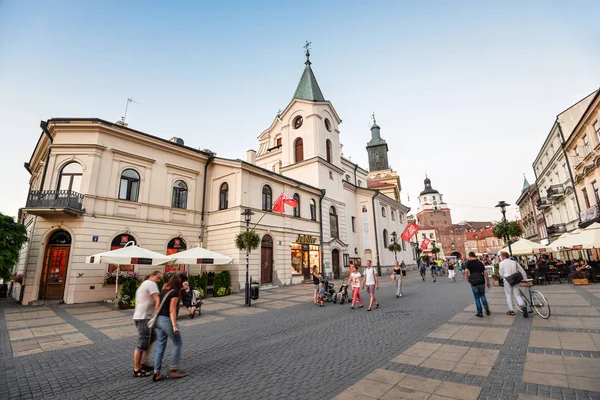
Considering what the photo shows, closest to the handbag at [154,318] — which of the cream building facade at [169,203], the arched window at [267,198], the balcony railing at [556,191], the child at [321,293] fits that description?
the child at [321,293]

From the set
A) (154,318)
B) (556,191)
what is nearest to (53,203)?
(154,318)

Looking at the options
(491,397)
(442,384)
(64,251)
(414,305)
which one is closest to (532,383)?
(491,397)

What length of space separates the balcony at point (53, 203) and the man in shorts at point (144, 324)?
501 inches

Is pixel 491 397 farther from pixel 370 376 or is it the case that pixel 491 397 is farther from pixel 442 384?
pixel 370 376

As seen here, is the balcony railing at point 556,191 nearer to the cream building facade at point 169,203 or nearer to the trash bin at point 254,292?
the cream building facade at point 169,203

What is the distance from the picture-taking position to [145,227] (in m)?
17.2

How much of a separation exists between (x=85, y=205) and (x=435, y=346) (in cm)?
1737

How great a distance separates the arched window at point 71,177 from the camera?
50.9 ft

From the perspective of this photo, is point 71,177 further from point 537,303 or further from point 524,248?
point 524,248

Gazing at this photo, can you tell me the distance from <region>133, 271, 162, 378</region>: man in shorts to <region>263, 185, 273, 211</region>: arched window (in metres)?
16.7

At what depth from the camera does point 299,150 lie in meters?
30.1

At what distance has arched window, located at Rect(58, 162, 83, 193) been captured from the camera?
611 inches

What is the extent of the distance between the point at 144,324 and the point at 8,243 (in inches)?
576

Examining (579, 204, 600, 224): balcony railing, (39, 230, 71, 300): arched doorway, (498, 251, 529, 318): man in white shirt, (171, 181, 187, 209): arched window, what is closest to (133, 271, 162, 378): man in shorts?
(498, 251, 529, 318): man in white shirt
